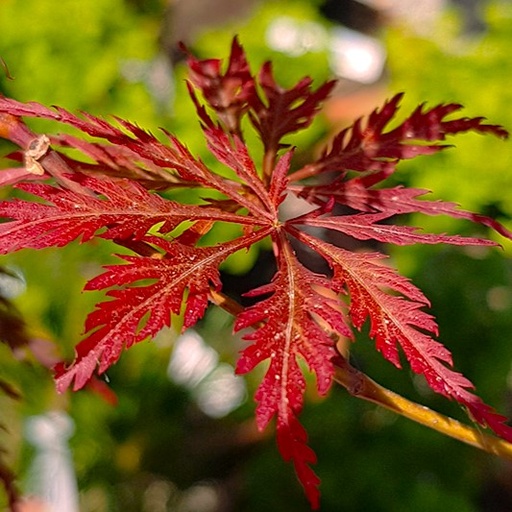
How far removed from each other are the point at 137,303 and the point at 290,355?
81 millimetres

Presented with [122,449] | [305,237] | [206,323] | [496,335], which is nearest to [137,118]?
[206,323]

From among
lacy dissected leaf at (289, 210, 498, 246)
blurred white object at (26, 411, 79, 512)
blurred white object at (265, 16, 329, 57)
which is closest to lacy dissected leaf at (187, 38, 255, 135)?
lacy dissected leaf at (289, 210, 498, 246)

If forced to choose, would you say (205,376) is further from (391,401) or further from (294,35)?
(391,401)

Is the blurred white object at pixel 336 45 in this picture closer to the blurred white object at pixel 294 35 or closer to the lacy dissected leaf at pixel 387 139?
the blurred white object at pixel 294 35

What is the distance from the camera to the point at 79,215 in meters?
0.38

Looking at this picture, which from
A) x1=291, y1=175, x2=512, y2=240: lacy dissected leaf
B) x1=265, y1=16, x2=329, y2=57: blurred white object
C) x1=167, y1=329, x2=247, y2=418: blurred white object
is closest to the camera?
x1=291, y1=175, x2=512, y2=240: lacy dissected leaf

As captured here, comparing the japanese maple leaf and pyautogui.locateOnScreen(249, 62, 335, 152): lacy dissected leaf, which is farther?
pyautogui.locateOnScreen(249, 62, 335, 152): lacy dissected leaf

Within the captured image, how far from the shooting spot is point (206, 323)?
5.48 feet

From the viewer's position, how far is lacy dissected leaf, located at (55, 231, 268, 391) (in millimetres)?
365

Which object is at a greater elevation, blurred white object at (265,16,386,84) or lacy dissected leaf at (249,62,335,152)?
lacy dissected leaf at (249,62,335,152)

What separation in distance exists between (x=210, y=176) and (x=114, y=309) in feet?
0.38

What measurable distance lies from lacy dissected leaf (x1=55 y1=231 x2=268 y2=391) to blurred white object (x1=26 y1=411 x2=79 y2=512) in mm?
825

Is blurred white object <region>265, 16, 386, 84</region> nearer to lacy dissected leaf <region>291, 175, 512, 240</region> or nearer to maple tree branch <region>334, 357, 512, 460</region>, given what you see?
lacy dissected leaf <region>291, 175, 512, 240</region>

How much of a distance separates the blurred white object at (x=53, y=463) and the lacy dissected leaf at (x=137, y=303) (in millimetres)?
825
